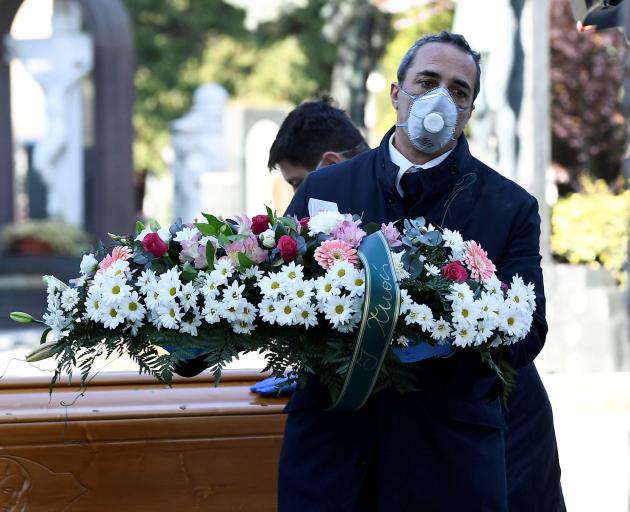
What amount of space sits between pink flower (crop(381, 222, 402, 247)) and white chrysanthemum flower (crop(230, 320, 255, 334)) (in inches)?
12.7

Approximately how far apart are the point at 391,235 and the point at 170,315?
1.53ft

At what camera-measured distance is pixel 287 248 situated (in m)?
2.62

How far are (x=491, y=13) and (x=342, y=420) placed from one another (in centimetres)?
905

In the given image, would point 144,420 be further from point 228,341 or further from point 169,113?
point 169,113

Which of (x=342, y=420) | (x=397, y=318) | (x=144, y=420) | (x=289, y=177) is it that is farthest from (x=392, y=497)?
(x=289, y=177)

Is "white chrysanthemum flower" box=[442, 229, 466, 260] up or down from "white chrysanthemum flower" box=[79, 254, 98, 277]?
up

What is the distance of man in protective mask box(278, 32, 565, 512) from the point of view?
271 centimetres

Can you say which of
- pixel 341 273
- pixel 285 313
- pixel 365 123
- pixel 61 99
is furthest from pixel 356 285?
pixel 365 123

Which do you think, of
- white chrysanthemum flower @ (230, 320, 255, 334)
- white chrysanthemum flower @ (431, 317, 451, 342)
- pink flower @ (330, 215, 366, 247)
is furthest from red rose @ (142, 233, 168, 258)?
Result: white chrysanthemum flower @ (431, 317, 451, 342)

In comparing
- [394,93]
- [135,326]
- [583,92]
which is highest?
[583,92]

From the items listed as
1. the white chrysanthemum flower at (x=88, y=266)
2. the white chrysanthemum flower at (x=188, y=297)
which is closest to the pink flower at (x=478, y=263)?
the white chrysanthemum flower at (x=188, y=297)

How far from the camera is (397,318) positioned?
253 cm

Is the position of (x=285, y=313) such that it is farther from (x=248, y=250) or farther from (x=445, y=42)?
(x=445, y=42)

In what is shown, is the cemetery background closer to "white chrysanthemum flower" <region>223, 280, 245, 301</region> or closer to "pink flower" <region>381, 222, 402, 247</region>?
"pink flower" <region>381, 222, 402, 247</region>
